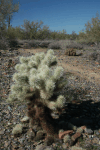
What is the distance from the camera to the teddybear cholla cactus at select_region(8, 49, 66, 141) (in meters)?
2.70

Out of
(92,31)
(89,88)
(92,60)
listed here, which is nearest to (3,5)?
(92,31)

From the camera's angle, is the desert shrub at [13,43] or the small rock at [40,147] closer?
the small rock at [40,147]

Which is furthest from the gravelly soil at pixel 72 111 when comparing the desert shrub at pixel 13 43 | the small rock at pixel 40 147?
the desert shrub at pixel 13 43

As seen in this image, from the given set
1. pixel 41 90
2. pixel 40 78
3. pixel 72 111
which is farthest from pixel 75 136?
pixel 40 78

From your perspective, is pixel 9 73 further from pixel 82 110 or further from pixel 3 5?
pixel 3 5

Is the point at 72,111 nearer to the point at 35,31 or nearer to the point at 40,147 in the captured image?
the point at 40,147

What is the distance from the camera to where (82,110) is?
4199mm

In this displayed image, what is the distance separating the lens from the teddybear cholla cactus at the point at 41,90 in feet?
8.84

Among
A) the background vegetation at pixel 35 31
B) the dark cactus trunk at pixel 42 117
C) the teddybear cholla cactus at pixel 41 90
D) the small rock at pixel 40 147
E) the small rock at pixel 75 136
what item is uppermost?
the background vegetation at pixel 35 31

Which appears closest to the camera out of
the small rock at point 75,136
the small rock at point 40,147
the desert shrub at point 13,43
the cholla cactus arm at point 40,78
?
the cholla cactus arm at point 40,78

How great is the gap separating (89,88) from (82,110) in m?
1.65

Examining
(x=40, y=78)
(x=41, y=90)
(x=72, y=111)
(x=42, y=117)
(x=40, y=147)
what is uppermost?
(x=40, y=78)

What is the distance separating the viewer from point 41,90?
2.85 meters

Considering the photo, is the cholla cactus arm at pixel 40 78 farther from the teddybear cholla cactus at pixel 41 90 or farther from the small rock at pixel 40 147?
the small rock at pixel 40 147
